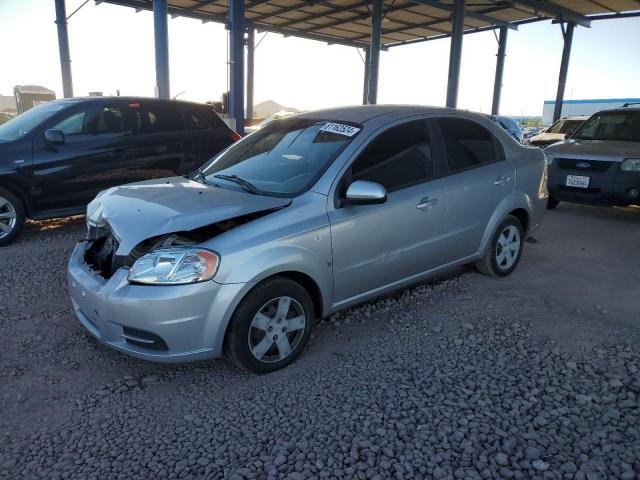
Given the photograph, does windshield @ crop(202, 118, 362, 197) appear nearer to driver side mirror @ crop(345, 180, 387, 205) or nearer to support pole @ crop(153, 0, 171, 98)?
driver side mirror @ crop(345, 180, 387, 205)

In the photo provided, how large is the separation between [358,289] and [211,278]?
1196mm

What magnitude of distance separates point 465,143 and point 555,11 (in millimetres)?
18053

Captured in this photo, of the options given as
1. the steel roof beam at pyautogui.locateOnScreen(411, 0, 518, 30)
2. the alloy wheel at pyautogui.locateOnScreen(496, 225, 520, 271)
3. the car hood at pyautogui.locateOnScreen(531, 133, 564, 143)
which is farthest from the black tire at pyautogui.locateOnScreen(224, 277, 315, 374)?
the steel roof beam at pyautogui.locateOnScreen(411, 0, 518, 30)

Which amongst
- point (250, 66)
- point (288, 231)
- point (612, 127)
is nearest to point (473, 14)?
point (250, 66)

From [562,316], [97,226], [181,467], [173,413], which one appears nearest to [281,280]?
[173,413]

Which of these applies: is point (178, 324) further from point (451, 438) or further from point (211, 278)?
point (451, 438)

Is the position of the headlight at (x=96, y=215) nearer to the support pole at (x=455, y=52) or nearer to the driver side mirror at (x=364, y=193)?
the driver side mirror at (x=364, y=193)

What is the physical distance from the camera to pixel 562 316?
161 inches

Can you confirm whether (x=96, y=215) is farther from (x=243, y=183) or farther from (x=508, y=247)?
(x=508, y=247)

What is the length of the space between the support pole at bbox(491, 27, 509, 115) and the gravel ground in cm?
2161

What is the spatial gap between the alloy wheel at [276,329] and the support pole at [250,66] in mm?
22685

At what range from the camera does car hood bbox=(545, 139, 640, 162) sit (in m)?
7.32

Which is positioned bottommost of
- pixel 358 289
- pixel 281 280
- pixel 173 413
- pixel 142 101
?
pixel 173 413

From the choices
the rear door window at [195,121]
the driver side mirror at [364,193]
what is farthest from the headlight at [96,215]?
the rear door window at [195,121]
